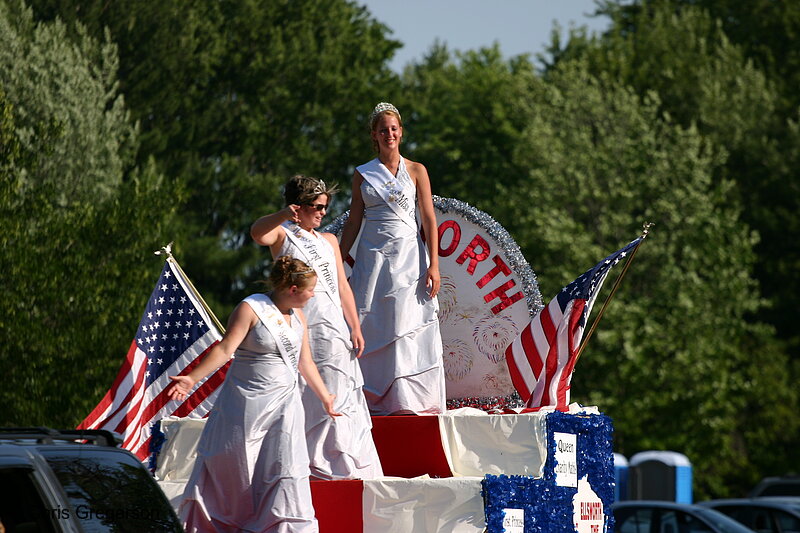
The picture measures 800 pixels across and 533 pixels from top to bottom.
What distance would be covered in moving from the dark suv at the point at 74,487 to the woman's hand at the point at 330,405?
2614 mm

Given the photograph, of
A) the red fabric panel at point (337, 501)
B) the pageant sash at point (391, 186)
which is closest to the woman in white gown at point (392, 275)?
the pageant sash at point (391, 186)

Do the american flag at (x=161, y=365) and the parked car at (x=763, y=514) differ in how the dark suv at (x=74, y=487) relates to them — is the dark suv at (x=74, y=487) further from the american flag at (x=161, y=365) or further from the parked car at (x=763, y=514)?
the parked car at (x=763, y=514)

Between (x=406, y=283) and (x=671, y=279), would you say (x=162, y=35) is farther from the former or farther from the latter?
(x=406, y=283)

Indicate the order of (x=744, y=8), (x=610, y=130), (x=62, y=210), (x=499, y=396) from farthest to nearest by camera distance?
(x=744, y=8) < (x=610, y=130) < (x=62, y=210) < (x=499, y=396)

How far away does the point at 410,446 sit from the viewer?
919 cm

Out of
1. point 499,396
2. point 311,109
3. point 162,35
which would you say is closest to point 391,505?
point 499,396

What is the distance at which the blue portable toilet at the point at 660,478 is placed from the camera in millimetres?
28000

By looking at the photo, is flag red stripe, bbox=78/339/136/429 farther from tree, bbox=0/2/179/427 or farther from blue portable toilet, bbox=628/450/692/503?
blue portable toilet, bbox=628/450/692/503

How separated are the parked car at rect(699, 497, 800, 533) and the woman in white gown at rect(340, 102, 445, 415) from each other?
936 centimetres

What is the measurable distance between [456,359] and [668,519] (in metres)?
5.63

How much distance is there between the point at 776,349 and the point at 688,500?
672cm

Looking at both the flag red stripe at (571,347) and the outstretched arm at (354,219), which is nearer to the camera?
the outstretched arm at (354,219)

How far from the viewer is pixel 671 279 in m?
30.5

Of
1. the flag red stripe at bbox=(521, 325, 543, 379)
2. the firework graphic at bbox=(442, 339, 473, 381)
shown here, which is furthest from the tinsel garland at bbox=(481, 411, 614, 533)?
the firework graphic at bbox=(442, 339, 473, 381)
